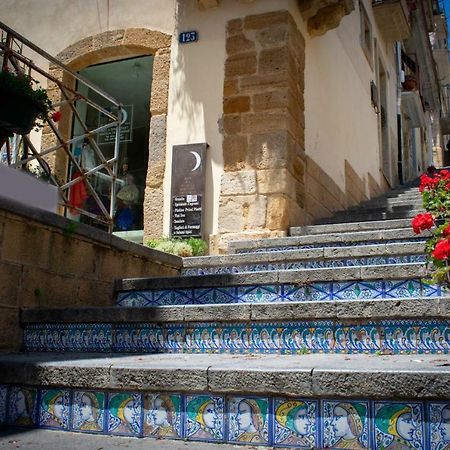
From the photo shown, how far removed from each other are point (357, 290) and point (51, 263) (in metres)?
1.86

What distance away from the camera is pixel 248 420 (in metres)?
2.06

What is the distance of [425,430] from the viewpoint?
181cm

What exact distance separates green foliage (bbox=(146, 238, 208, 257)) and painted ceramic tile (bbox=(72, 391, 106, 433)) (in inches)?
142

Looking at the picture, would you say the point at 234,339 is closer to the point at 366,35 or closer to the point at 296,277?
the point at 296,277

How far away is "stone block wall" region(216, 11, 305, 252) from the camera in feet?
20.2

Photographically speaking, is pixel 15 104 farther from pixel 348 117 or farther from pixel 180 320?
pixel 348 117

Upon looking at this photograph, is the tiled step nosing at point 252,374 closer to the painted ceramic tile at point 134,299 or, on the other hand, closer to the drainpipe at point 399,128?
the painted ceramic tile at point 134,299

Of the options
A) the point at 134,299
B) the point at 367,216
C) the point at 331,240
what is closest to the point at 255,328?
the point at 134,299

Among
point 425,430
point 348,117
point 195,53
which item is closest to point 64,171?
point 195,53

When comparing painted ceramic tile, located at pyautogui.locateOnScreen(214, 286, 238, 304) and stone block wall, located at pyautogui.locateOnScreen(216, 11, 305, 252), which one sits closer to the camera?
painted ceramic tile, located at pyautogui.locateOnScreen(214, 286, 238, 304)

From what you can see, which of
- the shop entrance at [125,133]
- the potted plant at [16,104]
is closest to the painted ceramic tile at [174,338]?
the potted plant at [16,104]

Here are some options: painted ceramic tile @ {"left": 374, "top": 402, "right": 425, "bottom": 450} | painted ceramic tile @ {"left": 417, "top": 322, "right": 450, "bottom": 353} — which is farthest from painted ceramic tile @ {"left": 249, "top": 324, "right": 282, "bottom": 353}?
painted ceramic tile @ {"left": 374, "top": 402, "right": 425, "bottom": 450}

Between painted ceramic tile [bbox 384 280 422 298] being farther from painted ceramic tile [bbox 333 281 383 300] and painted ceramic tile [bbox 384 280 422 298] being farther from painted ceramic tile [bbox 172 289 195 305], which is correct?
painted ceramic tile [bbox 172 289 195 305]

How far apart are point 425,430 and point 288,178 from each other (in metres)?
4.52
